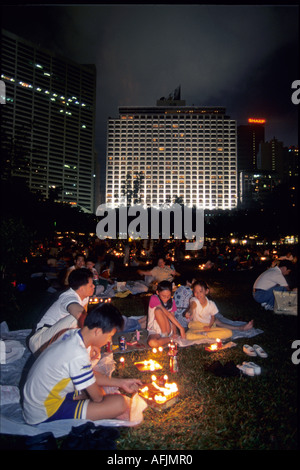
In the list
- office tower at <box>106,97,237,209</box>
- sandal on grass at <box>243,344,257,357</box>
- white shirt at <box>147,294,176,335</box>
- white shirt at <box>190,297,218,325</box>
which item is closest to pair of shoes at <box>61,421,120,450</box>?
white shirt at <box>147,294,176,335</box>

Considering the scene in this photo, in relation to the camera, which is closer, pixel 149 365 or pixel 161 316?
pixel 149 365

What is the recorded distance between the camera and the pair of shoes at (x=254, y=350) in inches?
223

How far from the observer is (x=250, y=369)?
4.92 metres

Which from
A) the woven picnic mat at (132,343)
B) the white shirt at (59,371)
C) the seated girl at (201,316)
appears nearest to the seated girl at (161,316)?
the woven picnic mat at (132,343)

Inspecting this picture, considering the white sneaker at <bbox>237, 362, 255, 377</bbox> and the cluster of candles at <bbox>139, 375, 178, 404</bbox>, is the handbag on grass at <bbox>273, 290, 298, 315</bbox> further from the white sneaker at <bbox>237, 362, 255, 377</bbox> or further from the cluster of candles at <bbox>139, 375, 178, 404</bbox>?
the cluster of candles at <bbox>139, 375, 178, 404</bbox>

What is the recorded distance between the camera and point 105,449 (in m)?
3.19

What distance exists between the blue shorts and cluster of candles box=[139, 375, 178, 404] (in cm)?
100

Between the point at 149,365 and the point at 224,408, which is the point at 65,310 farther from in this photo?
the point at 224,408

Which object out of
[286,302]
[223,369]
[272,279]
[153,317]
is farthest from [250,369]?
[272,279]

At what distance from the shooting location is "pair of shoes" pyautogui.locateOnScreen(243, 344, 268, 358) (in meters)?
5.65

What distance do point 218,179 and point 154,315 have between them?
161 m

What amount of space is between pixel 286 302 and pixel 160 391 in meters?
5.86

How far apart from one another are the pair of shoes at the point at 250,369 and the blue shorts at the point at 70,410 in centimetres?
281
